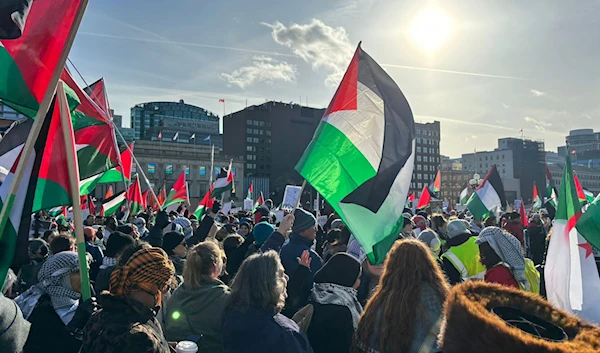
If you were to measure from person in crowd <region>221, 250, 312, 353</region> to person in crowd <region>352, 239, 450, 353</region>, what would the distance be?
0.47 metres

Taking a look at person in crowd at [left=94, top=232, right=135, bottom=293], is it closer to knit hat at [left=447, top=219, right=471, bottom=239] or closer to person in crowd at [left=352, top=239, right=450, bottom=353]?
person in crowd at [left=352, top=239, right=450, bottom=353]

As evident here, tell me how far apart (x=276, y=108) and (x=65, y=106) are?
86826mm

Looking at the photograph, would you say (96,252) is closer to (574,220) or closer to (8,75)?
(8,75)

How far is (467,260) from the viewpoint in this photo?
4.80m

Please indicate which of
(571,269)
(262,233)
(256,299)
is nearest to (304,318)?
(256,299)

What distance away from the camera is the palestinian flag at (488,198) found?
517 inches

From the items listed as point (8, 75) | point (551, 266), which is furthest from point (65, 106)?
point (551, 266)

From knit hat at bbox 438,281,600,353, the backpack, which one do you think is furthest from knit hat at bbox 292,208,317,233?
knit hat at bbox 438,281,600,353

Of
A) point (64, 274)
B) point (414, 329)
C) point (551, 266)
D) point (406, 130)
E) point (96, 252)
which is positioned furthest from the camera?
point (96, 252)

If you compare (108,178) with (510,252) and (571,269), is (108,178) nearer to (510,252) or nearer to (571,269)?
(510,252)

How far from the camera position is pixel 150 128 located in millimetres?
123875

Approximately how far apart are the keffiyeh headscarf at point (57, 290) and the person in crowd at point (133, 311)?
1144mm

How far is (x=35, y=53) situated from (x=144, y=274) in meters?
2.06

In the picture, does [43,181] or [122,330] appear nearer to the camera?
[122,330]
